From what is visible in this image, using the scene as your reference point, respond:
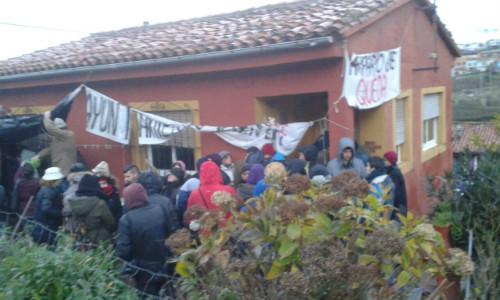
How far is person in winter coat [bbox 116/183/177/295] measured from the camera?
4.54 m

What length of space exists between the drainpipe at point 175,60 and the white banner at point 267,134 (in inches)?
43.9

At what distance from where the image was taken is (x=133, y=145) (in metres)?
9.38

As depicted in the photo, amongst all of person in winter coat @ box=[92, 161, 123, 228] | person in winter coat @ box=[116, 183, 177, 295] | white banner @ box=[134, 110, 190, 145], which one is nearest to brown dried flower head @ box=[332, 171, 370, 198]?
person in winter coat @ box=[116, 183, 177, 295]

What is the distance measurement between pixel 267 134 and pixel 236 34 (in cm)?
190

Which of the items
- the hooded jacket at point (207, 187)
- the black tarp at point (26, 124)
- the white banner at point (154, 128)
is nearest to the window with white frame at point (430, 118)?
the white banner at point (154, 128)

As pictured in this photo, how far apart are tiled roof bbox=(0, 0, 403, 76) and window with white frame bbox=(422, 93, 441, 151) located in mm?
3567

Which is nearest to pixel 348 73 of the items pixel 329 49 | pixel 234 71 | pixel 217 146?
pixel 329 49

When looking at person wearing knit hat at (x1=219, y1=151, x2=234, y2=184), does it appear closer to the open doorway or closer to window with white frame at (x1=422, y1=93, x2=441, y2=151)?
the open doorway

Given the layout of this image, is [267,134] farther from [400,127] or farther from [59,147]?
[59,147]

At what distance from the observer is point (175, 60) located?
8055 millimetres

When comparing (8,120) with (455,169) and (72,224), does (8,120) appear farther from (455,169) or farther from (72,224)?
(455,169)

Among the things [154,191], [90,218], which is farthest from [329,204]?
[90,218]

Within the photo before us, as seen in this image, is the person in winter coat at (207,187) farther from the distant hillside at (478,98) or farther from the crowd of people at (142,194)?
the distant hillside at (478,98)

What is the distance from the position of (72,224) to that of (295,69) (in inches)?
156
